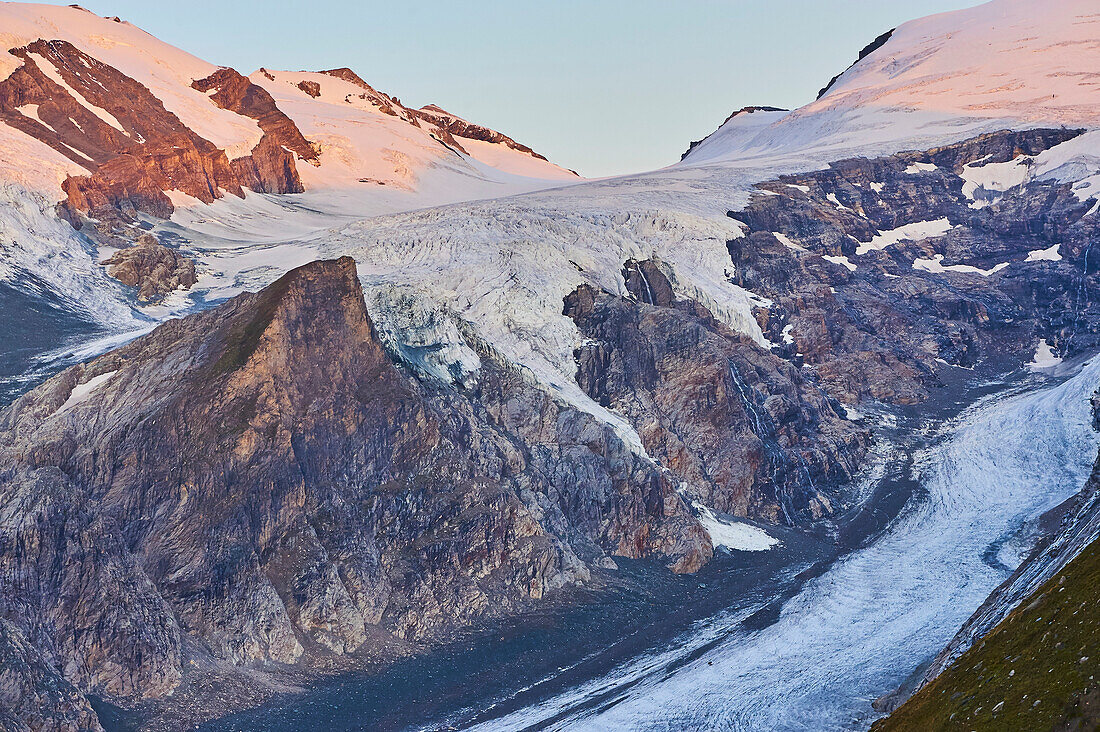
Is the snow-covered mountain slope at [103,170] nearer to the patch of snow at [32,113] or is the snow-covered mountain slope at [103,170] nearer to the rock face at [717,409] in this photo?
the patch of snow at [32,113]

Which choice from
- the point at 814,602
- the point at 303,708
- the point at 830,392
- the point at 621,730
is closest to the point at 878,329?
the point at 830,392

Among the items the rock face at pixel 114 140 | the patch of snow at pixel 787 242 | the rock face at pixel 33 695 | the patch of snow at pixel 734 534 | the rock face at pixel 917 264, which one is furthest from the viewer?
the patch of snow at pixel 787 242

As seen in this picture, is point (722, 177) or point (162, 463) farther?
point (722, 177)

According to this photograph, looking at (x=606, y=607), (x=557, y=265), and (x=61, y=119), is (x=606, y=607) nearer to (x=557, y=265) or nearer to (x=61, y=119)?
(x=557, y=265)

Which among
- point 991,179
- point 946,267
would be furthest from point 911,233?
point 991,179

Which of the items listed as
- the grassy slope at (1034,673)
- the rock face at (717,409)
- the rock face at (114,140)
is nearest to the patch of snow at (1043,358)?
the rock face at (717,409)
